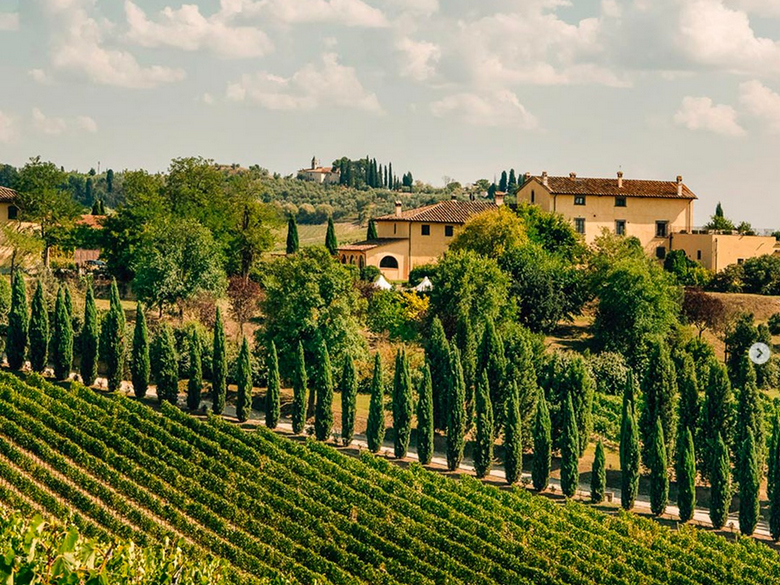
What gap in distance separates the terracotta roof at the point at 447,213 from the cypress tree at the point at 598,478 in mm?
30762

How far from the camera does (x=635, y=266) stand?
177 ft

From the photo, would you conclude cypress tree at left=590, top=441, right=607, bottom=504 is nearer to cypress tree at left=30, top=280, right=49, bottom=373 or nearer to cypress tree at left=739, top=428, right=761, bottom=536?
cypress tree at left=739, top=428, right=761, bottom=536

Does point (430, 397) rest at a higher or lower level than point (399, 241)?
lower

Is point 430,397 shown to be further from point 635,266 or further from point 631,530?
point 635,266

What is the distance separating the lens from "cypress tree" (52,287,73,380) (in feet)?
140

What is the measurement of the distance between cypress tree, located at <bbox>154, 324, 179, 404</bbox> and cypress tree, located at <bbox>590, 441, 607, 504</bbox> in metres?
17.2

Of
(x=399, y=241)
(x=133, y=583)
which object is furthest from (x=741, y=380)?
(x=133, y=583)

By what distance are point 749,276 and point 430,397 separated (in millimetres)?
31959

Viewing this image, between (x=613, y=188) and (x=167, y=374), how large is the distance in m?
38.1

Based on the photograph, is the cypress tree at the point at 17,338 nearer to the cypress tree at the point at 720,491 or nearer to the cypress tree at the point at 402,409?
the cypress tree at the point at 402,409

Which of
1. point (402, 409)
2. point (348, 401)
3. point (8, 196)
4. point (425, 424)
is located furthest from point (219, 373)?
point (8, 196)

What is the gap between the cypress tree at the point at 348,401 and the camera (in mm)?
39750

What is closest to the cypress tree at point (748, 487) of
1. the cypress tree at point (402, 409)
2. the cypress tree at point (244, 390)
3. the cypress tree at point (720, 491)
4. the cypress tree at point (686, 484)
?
the cypress tree at point (720, 491)

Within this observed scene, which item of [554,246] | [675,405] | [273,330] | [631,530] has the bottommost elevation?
[631,530]
